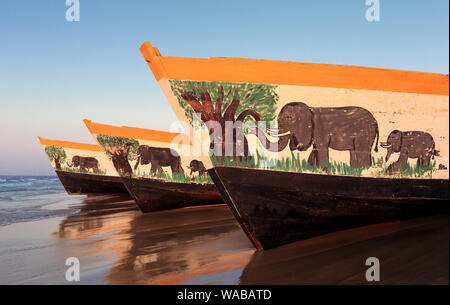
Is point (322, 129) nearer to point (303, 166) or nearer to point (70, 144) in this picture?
point (303, 166)

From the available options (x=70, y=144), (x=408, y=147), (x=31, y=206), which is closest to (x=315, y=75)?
(x=408, y=147)

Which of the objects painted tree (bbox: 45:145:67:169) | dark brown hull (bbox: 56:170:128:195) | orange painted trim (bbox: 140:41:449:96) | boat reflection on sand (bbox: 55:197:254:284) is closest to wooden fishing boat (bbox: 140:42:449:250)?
orange painted trim (bbox: 140:41:449:96)

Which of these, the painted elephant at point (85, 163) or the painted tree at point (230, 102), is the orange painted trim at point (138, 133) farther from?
the painted elephant at point (85, 163)

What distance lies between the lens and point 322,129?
3.37 m

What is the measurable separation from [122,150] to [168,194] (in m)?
1.70

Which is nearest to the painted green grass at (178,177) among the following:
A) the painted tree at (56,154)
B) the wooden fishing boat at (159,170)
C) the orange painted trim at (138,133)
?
the wooden fishing boat at (159,170)

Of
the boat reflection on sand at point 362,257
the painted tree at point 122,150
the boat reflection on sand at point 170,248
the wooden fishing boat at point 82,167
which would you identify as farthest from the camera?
the wooden fishing boat at point 82,167

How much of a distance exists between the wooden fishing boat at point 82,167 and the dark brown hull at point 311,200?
36.3 feet

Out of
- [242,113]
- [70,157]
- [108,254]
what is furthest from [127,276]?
[70,157]

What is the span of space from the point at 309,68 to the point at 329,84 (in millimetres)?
265

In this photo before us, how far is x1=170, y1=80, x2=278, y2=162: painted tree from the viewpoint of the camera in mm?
3365

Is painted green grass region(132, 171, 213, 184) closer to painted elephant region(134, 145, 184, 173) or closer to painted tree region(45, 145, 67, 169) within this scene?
painted elephant region(134, 145, 184, 173)

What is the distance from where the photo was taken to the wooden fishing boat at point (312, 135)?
3354 mm

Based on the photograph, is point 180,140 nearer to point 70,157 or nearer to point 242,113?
point 242,113
